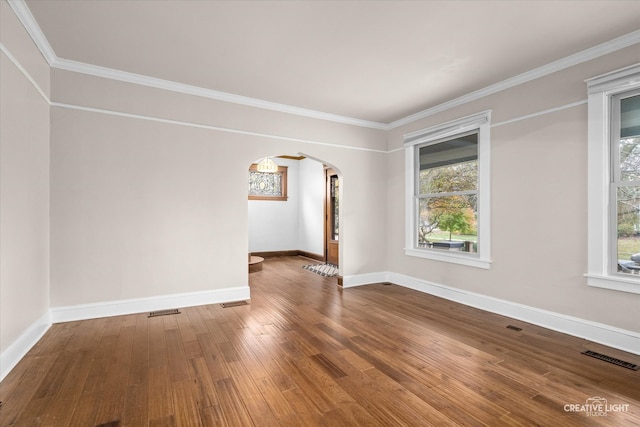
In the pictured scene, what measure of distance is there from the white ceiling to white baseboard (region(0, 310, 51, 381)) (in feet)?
8.79

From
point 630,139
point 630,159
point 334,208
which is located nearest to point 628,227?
point 630,159

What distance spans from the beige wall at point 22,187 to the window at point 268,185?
5427 mm

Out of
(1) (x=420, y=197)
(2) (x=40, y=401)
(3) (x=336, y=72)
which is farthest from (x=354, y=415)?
(1) (x=420, y=197)

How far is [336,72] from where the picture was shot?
→ 3.54 metres

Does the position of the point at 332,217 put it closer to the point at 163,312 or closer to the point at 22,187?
the point at 163,312

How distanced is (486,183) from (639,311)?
1.88m

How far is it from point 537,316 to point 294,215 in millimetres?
6576

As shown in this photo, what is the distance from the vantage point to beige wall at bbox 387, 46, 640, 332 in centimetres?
308

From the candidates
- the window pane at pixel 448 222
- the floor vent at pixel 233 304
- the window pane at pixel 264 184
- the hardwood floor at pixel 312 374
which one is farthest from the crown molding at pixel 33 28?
the window pane at pixel 264 184

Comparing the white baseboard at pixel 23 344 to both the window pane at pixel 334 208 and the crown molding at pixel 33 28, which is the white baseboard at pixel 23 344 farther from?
the window pane at pixel 334 208

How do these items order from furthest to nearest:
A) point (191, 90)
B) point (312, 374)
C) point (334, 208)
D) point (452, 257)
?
point (334, 208)
point (452, 257)
point (191, 90)
point (312, 374)

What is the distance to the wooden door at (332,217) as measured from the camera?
7508mm

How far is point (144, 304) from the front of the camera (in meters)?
3.79

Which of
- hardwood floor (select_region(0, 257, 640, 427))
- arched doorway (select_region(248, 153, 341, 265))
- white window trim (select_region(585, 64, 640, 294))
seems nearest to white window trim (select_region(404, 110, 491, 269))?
hardwood floor (select_region(0, 257, 640, 427))
